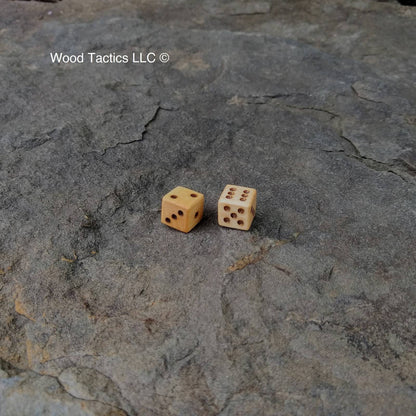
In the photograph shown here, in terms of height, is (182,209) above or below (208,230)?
above

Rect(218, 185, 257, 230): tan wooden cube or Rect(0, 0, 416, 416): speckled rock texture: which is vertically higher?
Rect(218, 185, 257, 230): tan wooden cube

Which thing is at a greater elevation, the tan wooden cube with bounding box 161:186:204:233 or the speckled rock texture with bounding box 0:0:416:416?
the tan wooden cube with bounding box 161:186:204:233

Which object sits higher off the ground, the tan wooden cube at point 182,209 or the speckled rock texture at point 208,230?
the tan wooden cube at point 182,209

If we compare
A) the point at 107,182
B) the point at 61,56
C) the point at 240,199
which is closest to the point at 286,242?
the point at 240,199

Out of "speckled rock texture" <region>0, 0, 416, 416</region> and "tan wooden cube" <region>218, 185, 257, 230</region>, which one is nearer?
"speckled rock texture" <region>0, 0, 416, 416</region>

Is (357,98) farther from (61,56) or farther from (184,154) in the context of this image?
(61,56)
